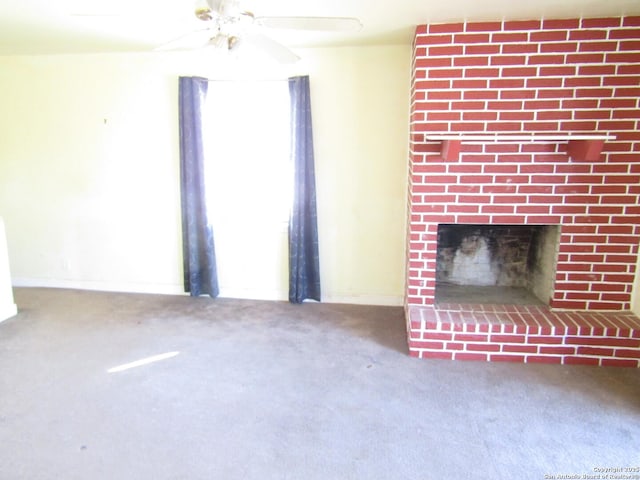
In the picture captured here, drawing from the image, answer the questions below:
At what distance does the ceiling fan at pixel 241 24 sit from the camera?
1783 mm

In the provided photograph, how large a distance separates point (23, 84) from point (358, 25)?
381cm

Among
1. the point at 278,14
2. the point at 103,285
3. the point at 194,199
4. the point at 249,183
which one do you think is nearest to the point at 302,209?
the point at 249,183

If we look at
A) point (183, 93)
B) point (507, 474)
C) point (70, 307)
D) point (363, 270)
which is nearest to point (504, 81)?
point (363, 270)

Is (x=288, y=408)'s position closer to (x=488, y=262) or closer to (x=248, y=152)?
(x=488, y=262)

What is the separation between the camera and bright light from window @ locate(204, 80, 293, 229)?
12.5ft

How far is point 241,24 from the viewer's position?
198 centimetres

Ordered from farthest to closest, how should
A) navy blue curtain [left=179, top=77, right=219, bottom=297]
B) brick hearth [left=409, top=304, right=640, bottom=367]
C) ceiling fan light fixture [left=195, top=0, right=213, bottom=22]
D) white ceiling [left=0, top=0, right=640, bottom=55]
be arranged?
navy blue curtain [left=179, top=77, right=219, bottom=297], brick hearth [left=409, top=304, right=640, bottom=367], white ceiling [left=0, top=0, right=640, bottom=55], ceiling fan light fixture [left=195, top=0, right=213, bottom=22]

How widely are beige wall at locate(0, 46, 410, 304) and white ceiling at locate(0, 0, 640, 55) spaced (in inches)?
16.5

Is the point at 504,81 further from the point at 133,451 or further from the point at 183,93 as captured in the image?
the point at 133,451

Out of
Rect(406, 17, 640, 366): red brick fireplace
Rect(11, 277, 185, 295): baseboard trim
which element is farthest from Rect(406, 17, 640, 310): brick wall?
Rect(11, 277, 185, 295): baseboard trim

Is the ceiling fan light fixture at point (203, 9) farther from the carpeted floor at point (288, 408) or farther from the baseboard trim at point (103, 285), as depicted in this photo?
the baseboard trim at point (103, 285)

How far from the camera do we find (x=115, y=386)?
8.45 feet

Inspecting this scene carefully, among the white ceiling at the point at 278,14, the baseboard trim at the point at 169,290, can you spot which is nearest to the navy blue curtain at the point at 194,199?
the baseboard trim at the point at 169,290

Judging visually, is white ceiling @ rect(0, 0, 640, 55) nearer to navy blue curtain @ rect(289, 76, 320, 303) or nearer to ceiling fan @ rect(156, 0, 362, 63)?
ceiling fan @ rect(156, 0, 362, 63)
